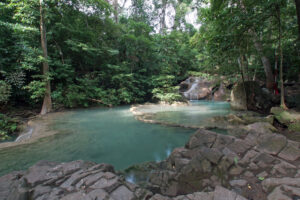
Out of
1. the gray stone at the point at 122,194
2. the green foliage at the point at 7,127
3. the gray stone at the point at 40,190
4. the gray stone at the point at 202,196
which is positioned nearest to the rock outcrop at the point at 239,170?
the gray stone at the point at 202,196

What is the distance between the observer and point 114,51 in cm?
1237

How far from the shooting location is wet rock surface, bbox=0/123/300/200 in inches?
67.0

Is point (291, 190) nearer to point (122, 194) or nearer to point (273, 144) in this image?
point (273, 144)

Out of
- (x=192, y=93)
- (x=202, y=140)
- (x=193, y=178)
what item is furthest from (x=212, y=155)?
(x=192, y=93)

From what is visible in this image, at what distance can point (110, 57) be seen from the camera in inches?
559

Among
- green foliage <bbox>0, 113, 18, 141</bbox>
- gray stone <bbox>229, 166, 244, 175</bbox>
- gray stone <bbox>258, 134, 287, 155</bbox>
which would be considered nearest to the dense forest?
green foliage <bbox>0, 113, 18, 141</bbox>

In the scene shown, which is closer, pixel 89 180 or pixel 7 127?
pixel 89 180

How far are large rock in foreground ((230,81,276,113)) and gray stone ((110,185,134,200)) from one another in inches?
307

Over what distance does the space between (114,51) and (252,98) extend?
10051 mm

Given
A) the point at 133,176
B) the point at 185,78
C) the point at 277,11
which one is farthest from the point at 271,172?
the point at 185,78

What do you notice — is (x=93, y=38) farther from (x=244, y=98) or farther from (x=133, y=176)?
(x=133, y=176)

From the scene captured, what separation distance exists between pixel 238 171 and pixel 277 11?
551 centimetres

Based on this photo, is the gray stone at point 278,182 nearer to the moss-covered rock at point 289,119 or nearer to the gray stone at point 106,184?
the gray stone at point 106,184

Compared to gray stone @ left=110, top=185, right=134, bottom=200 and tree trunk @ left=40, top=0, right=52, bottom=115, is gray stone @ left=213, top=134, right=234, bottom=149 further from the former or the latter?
tree trunk @ left=40, top=0, right=52, bottom=115
